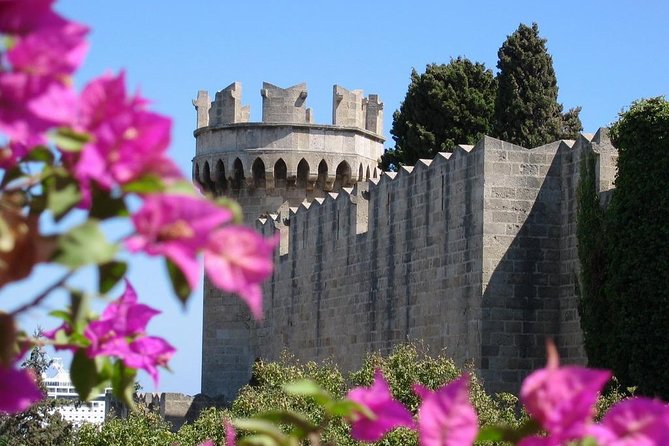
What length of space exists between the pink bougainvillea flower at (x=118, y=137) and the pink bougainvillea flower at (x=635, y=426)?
56 centimetres

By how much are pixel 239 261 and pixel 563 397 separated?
40 centimetres

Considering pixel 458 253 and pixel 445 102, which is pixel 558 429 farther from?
pixel 445 102

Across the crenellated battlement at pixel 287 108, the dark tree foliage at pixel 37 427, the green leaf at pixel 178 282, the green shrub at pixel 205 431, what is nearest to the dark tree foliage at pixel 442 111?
the crenellated battlement at pixel 287 108

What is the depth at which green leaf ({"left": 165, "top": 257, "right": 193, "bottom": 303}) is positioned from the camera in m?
1.62

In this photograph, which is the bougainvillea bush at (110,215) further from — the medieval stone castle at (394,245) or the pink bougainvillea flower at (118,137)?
the medieval stone castle at (394,245)

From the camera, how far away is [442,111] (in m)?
34.5

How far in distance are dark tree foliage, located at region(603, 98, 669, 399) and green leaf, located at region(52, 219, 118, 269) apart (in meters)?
14.2

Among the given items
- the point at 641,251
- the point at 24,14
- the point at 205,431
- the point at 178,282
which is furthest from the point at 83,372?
the point at 205,431

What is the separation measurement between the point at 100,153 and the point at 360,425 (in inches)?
22.1

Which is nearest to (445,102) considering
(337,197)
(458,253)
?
(337,197)

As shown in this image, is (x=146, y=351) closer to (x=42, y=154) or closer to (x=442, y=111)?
(x=42, y=154)

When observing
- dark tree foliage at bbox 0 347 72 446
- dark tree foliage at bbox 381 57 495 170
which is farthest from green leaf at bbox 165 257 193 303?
dark tree foliage at bbox 381 57 495 170

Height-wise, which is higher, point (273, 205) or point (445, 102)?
point (445, 102)

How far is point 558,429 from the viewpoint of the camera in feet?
5.53
